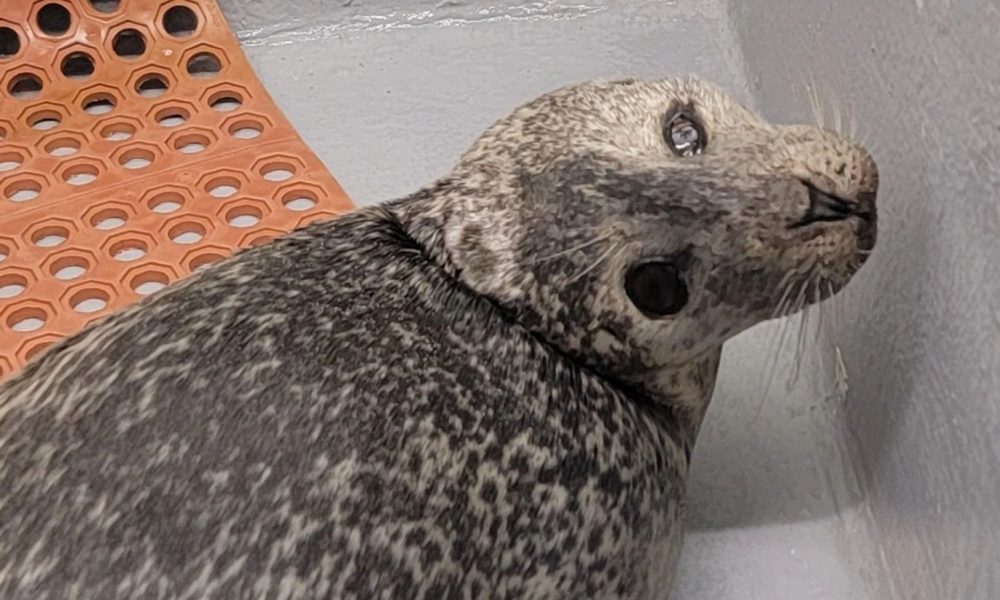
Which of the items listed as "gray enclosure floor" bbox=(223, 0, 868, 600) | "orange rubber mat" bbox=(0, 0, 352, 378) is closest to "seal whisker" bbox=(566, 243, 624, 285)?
"gray enclosure floor" bbox=(223, 0, 868, 600)

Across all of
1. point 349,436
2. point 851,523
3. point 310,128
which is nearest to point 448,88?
point 310,128

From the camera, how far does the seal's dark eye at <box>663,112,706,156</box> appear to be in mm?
1607

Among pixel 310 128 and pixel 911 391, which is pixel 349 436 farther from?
pixel 310 128

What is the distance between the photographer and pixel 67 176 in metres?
2.42

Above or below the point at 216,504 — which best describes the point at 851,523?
below

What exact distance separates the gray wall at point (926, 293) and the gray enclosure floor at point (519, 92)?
0.11m

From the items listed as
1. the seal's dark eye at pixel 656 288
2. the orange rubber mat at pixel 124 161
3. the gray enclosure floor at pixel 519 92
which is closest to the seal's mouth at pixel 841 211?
the seal's dark eye at pixel 656 288

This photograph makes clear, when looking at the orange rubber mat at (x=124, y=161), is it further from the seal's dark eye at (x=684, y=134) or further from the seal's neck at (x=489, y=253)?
the seal's dark eye at (x=684, y=134)

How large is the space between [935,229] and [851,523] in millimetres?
533

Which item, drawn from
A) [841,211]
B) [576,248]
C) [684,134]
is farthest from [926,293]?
[576,248]

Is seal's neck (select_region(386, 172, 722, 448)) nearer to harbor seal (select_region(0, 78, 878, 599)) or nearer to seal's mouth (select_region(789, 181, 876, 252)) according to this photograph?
harbor seal (select_region(0, 78, 878, 599))

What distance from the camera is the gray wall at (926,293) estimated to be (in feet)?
4.83

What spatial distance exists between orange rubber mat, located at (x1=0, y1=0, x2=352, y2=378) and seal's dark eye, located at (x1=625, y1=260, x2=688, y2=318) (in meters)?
0.89

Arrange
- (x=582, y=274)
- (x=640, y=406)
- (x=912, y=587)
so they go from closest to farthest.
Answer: (x=582, y=274)
(x=640, y=406)
(x=912, y=587)
